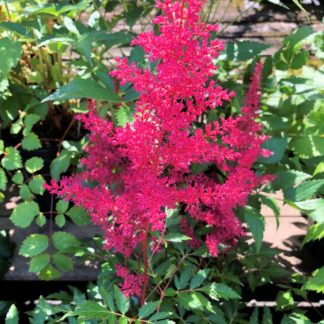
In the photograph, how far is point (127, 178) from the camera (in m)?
1.07

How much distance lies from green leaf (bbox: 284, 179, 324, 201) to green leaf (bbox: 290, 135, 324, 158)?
0.16 metres

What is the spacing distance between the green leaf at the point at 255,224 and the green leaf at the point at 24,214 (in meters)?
0.58

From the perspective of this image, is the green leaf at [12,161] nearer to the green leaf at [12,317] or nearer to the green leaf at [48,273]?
the green leaf at [48,273]

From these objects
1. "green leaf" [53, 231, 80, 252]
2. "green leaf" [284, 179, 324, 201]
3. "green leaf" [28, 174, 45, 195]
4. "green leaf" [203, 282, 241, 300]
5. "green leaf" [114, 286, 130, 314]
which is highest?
"green leaf" [284, 179, 324, 201]

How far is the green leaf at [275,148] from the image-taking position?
4.61 feet

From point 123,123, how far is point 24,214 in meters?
0.42

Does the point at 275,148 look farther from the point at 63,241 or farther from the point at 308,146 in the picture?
the point at 63,241

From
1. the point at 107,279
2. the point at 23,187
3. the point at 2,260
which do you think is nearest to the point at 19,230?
the point at 2,260

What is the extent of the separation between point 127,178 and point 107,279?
37 cm

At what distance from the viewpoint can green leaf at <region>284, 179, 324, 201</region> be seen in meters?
1.23

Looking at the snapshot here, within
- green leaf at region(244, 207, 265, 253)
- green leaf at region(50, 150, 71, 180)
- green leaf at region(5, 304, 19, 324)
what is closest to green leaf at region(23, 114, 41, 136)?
green leaf at region(50, 150, 71, 180)

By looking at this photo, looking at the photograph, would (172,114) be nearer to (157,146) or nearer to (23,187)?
(157,146)

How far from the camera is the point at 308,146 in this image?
143 cm

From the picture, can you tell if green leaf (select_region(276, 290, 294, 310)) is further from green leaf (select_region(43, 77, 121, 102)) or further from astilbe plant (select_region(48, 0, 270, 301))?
green leaf (select_region(43, 77, 121, 102))
